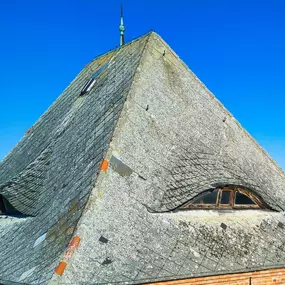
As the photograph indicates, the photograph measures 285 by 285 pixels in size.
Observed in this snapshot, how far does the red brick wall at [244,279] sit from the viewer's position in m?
7.11

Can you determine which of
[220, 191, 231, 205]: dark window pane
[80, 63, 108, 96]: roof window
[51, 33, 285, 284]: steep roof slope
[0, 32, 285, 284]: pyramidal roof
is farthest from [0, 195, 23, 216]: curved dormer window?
[220, 191, 231, 205]: dark window pane

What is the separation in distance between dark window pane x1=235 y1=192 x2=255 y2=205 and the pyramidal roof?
0.23m

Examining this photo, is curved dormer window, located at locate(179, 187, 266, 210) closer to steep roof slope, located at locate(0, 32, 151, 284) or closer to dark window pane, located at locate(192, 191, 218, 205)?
dark window pane, located at locate(192, 191, 218, 205)

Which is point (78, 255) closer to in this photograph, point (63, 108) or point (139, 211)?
point (139, 211)

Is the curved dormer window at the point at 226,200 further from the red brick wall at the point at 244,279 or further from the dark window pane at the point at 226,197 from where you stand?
the red brick wall at the point at 244,279

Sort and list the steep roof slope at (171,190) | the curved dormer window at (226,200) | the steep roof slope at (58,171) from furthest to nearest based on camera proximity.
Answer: the curved dormer window at (226,200) < the steep roof slope at (58,171) < the steep roof slope at (171,190)

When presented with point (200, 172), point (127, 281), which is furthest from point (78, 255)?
point (200, 172)

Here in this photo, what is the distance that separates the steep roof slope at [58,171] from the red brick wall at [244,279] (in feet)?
6.20

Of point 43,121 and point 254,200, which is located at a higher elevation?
point 43,121

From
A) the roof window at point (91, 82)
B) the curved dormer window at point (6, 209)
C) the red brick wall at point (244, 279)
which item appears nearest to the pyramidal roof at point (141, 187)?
the red brick wall at point (244, 279)

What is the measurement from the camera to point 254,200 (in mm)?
9562

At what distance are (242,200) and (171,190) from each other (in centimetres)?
213

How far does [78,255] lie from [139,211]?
4.68ft

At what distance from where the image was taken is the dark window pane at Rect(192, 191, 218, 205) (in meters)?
8.64
